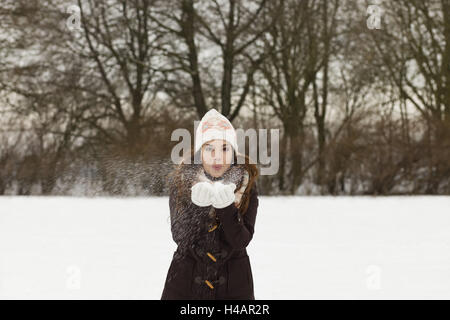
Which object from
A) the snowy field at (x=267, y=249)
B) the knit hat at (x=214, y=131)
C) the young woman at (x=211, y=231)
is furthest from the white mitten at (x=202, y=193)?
the snowy field at (x=267, y=249)

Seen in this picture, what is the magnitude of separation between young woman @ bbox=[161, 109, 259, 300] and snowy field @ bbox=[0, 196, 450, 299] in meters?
2.43

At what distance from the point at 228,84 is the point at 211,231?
9.75m

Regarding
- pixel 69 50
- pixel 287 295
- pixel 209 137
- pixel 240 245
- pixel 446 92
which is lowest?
pixel 287 295

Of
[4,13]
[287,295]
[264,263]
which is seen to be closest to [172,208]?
[287,295]

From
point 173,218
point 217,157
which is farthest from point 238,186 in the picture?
point 173,218

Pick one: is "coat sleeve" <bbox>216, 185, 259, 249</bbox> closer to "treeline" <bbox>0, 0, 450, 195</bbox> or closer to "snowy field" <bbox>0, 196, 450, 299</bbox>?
"snowy field" <bbox>0, 196, 450, 299</bbox>

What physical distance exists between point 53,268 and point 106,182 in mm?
5678

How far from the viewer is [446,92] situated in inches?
439

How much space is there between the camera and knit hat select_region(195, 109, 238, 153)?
68.4 inches

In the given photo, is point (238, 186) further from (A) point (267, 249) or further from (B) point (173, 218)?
(A) point (267, 249)

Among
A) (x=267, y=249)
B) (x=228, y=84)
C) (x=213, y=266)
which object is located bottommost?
(x=267, y=249)

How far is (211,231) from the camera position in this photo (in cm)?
167

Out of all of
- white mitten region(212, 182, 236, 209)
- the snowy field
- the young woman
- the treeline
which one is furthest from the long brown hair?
the treeline

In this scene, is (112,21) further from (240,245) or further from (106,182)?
(240,245)
